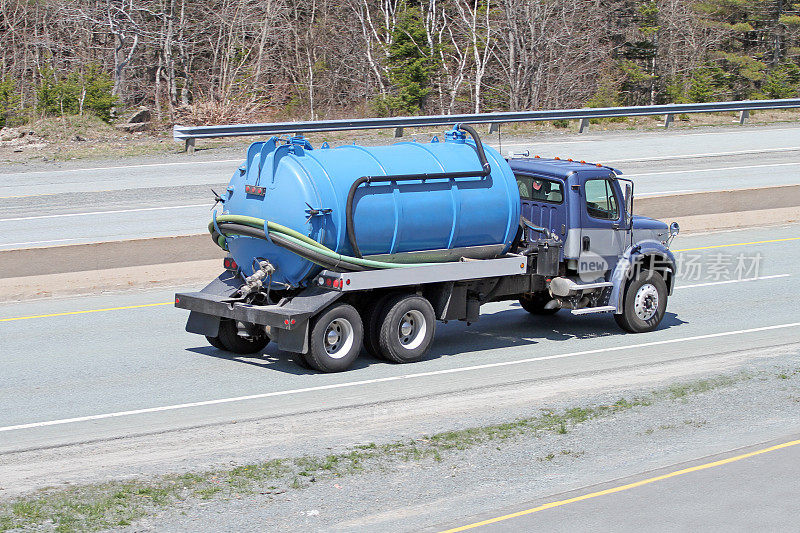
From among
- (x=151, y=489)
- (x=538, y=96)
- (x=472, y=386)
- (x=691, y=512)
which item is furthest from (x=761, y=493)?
(x=538, y=96)

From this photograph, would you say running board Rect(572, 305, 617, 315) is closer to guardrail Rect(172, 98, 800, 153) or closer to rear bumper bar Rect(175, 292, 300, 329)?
rear bumper bar Rect(175, 292, 300, 329)

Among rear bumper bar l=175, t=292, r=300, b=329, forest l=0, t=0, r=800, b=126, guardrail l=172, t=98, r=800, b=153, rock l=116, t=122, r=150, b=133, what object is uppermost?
forest l=0, t=0, r=800, b=126

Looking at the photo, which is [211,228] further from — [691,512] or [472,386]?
[691,512]

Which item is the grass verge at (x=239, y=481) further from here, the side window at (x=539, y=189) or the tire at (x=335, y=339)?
the side window at (x=539, y=189)

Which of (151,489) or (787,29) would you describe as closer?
(151,489)

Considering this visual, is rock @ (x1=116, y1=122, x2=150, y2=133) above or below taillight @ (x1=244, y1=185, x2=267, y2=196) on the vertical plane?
below

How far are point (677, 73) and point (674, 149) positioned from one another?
24781mm

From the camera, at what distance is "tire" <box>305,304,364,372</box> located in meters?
12.0

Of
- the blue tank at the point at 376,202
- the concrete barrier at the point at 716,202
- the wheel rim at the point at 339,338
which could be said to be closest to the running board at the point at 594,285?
the blue tank at the point at 376,202

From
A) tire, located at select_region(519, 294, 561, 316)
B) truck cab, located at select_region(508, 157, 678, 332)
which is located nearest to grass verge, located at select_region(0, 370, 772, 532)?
truck cab, located at select_region(508, 157, 678, 332)

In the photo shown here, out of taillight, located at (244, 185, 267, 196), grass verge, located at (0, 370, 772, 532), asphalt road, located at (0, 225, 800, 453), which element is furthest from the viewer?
taillight, located at (244, 185, 267, 196)

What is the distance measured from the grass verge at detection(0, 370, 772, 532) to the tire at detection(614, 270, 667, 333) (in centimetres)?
373

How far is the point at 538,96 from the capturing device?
45375 mm

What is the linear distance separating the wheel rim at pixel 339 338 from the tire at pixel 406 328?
1.45 feet
